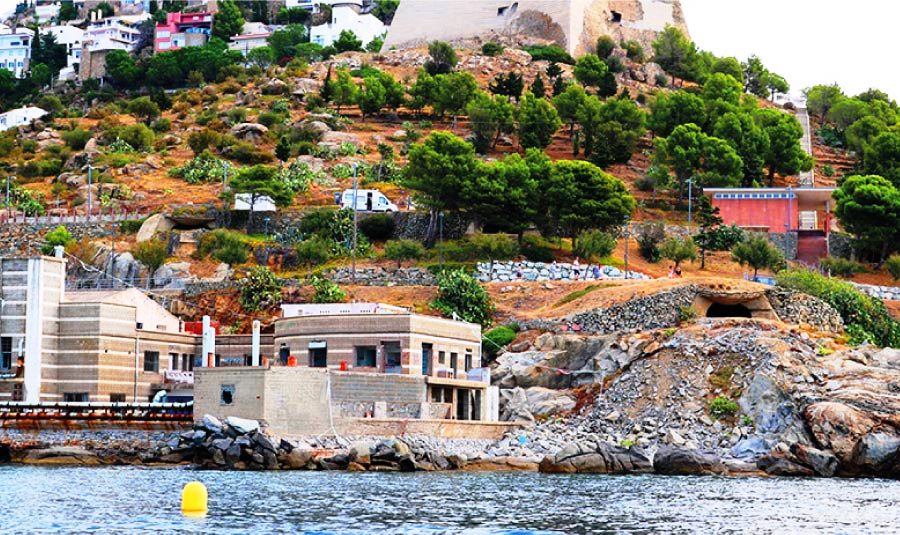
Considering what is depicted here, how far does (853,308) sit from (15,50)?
136 meters

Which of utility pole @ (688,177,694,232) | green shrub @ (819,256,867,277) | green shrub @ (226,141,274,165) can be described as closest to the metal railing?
green shrub @ (226,141,274,165)

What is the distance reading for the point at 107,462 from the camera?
66812 mm

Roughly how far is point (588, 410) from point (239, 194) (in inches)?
A: 1440

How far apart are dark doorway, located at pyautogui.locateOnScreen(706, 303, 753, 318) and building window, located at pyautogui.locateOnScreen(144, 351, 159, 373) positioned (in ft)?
89.3

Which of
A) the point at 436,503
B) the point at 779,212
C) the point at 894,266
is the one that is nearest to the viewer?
the point at 436,503

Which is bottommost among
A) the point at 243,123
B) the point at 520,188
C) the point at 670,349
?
the point at 670,349

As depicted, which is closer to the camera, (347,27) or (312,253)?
(312,253)

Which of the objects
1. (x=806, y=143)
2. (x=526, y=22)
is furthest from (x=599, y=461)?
(x=526, y=22)

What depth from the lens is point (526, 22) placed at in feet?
513

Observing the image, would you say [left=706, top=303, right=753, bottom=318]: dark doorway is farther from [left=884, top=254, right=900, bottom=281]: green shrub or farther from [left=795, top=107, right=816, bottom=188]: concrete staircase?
[left=795, top=107, right=816, bottom=188]: concrete staircase

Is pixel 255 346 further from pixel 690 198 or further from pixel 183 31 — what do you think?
pixel 183 31

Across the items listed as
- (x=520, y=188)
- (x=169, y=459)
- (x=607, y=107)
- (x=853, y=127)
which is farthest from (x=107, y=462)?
(x=853, y=127)

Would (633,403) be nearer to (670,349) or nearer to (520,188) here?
(670,349)

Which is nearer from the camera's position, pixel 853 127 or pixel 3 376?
pixel 3 376
